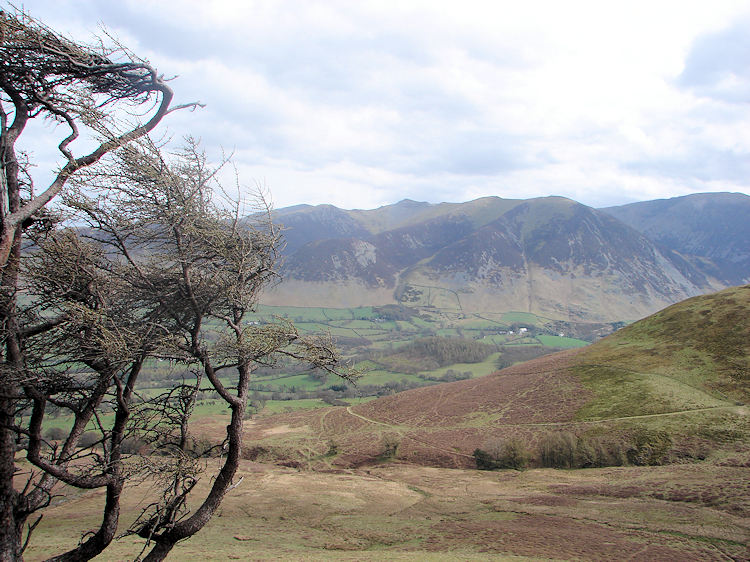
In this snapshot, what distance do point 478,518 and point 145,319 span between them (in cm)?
2690

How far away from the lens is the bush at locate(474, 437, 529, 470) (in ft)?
150

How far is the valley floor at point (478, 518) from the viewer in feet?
68.7

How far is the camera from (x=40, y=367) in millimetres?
5965

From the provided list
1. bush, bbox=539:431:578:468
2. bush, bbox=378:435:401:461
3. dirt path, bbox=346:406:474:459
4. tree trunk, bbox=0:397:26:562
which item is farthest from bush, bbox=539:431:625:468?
tree trunk, bbox=0:397:26:562

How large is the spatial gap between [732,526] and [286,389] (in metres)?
89.6

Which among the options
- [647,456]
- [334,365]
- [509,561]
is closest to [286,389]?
[647,456]

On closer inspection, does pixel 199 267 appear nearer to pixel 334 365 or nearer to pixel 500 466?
pixel 334 365

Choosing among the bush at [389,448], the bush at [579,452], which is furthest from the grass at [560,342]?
the bush at [389,448]

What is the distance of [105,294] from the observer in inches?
271

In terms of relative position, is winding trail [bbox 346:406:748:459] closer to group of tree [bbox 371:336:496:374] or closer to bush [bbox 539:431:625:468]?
bush [bbox 539:431:625:468]

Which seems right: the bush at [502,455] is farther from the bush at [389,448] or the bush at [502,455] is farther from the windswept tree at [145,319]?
the windswept tree at [145,319]

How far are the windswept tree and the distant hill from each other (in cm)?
4386

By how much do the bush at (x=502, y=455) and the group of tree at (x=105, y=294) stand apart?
44444mm

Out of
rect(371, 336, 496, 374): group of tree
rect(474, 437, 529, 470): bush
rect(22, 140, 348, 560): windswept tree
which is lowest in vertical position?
rect(371, 336, 496, 374): group of tree
